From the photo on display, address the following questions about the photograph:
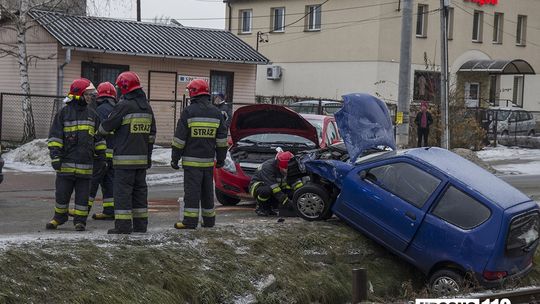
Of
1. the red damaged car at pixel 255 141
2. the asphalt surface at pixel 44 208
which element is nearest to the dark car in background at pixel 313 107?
the asphalt surface at pixel 44 208

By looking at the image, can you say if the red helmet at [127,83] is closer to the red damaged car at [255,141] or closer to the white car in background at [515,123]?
the red damaged car at [255,141]

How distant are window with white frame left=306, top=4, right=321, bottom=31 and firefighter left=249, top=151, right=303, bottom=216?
1218 inches

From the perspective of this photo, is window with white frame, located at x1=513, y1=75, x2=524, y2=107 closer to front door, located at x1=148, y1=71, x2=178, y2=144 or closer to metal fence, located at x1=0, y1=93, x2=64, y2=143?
front door, located at x1=148, y1=71, x2=178, y2=144

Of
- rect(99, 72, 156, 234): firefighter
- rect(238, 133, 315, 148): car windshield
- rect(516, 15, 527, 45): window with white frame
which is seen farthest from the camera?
rect(516, 15, 527, 45): window with white frame

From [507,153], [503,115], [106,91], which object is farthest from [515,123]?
[106,91]

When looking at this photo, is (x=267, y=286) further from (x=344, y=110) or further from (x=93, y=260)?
(x=344, y=110)

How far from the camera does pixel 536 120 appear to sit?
38594 mm

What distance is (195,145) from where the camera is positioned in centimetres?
973

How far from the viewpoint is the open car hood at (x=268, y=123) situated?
13.5m

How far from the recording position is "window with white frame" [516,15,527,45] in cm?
4597

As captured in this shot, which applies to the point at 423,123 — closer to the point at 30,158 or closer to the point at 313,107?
the point at 313,107

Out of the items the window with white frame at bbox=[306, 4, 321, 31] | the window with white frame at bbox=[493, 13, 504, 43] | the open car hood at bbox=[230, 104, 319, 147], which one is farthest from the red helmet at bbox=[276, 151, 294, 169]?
the window with white frame at bbox=[493, 13, 504, 43]

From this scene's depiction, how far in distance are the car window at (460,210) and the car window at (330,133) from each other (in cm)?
565

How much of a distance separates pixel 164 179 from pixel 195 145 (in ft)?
31.7
